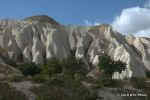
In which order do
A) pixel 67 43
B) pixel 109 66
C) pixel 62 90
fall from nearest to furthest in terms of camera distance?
pixel 62 90 < pixel 109 66 < pixel 67 43

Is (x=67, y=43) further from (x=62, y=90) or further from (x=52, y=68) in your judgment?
(x=62, y=90)

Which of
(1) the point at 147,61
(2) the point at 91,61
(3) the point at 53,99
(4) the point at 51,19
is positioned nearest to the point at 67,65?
(3) the point at 53,99

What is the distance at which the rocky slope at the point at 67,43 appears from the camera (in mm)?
78125

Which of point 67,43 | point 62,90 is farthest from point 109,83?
point 67,43

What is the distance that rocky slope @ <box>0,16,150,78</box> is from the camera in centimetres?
7812

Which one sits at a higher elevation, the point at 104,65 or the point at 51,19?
the point at 51,19

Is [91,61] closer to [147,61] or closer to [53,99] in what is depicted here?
[147,61]

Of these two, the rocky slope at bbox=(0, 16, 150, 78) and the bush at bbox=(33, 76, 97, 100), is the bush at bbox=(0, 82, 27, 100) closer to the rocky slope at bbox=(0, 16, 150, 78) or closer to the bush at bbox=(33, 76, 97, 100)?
the bush at bbox=(33, 76, 97, 100)

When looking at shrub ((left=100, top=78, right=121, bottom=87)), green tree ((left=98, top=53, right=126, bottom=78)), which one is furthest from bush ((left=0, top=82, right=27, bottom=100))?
green tree ((left=98, top=53, right=126, bottom=78))

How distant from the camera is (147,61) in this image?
79562mm

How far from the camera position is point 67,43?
87.2 metres

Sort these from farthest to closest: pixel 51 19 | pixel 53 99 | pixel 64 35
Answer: pixel 51 19 → pixel 64 35 → pixel 53 99

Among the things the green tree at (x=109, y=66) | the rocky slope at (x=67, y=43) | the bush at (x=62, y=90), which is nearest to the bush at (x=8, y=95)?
the bush at (x=62, y=90)

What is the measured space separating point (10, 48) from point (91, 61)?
16307 mm
